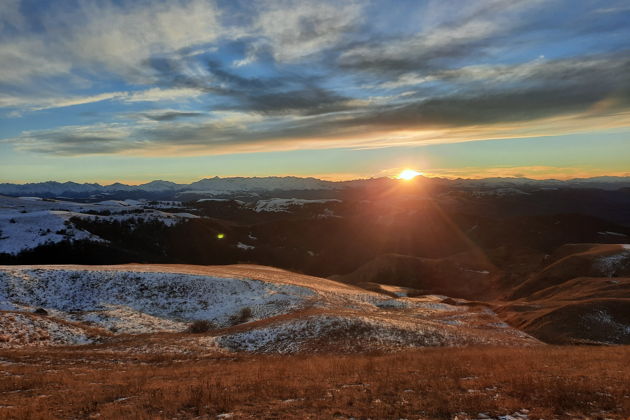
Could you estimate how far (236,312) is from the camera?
39562mm

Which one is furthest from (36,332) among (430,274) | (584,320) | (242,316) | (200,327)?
(430,274)

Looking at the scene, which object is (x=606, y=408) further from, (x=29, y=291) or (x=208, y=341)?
(x=29, y=291)

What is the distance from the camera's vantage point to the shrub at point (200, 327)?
3475 cm

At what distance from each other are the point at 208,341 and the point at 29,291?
2305 cm

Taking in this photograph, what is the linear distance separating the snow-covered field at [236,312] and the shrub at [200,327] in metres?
0.61

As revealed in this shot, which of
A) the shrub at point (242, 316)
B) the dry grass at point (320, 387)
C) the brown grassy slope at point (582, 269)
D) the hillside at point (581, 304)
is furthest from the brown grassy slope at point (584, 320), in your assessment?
the shrub at point (242, 316)

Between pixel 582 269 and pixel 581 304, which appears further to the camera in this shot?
pixel 582 269

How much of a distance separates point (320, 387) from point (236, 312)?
26.2 m

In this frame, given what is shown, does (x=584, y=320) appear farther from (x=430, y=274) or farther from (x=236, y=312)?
(x=430, y=274)

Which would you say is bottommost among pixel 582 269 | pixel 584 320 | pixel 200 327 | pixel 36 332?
pixel 582 269

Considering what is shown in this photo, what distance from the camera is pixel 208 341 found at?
28.8 m

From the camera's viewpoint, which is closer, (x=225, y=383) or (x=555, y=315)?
(x=225, y=383)

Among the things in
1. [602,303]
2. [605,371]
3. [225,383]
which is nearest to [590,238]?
[602,303]

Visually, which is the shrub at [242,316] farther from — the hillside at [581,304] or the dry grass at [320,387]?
the hillside at [581,304]
